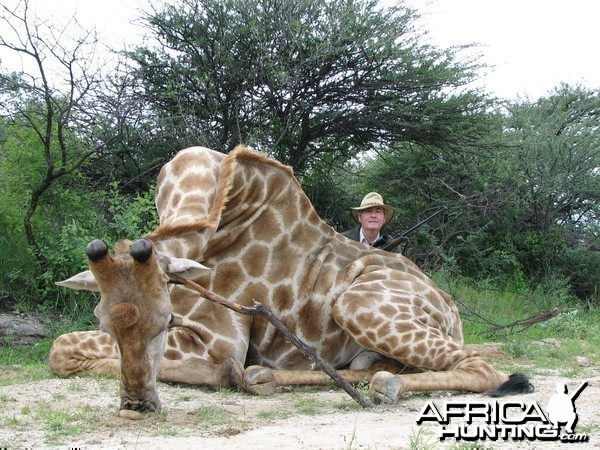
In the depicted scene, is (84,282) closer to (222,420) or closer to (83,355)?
(222,420)

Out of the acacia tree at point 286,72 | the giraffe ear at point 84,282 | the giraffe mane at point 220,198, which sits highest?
the acacia tree at point 286,72

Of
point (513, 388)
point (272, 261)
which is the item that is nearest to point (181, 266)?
point (272, 261)

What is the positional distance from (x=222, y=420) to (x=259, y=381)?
991 millimetres

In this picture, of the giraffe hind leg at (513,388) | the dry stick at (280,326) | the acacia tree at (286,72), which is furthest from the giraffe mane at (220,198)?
the acacia tree at (286,72)

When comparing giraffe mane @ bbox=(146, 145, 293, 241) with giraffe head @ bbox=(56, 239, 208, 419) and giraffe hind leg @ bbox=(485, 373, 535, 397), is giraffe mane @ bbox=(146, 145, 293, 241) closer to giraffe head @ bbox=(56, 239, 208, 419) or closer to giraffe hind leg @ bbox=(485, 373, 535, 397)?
giraffe head @ bbox=(56, 239, 208, 419)

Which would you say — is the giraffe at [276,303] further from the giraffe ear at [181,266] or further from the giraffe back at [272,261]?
the giraffe ear at [181,266]

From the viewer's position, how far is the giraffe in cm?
486

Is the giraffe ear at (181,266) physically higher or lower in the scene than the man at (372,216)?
lower

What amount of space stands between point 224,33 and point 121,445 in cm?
939

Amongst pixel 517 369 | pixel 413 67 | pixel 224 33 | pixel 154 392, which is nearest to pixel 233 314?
pixel 154 392

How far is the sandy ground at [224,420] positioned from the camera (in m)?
3.28

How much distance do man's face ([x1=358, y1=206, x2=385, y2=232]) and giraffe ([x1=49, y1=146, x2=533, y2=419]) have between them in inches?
105

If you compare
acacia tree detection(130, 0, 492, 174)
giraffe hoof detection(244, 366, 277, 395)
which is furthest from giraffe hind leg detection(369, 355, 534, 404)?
acacia tree detection(130, 0, 492, 174)

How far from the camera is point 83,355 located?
5.25m
